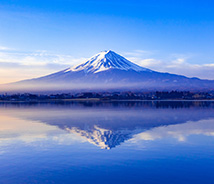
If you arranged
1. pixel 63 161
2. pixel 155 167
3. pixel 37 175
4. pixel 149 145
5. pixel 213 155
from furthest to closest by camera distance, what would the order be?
pixel 149 145, pixel 213 155, pixel 63 161, pixel 155 167, pixel 37 175

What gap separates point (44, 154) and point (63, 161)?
55.9 inches

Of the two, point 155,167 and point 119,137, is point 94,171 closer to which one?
point 155,167

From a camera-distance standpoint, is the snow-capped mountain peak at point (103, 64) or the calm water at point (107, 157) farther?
the snow-capped mountain peak at point (103, 64)

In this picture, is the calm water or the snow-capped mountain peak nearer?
the calm water

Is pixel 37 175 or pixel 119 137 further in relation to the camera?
pixel 119 137

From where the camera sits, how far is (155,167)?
962 cm

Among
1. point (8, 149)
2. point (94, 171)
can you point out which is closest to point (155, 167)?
point (94, 171)

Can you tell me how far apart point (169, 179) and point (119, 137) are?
6895 mm

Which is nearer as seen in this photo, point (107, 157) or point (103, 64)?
point (107, 157)

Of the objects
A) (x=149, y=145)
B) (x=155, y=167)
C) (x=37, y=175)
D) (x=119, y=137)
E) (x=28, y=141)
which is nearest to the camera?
(x=37, y=175)

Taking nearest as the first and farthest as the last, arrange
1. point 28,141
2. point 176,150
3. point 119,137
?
1. point 176,150
2. point 28,141
3. point 119,137

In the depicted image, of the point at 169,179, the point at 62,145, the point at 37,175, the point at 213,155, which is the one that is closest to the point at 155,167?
the point at 169,179

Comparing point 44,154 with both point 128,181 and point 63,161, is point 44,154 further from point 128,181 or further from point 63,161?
point 128,181

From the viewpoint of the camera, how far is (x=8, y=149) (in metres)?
12.4
